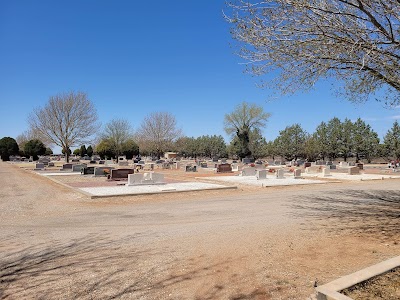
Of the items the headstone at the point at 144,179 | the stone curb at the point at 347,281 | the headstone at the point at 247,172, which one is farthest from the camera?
the headstone at the point at 247,172

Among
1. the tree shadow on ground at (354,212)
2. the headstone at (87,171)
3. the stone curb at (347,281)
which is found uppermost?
the headstone at (87,171)

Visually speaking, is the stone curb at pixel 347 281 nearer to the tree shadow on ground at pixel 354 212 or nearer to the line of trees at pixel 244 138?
the tree shadow on ground at pixel 354 212

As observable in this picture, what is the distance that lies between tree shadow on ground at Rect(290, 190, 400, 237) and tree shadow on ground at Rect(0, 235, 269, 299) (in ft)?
14.2

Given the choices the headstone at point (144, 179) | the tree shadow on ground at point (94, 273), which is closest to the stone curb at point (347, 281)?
the tree shadow on ground at point (94, 273)

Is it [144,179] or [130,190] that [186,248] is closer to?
[130,190]

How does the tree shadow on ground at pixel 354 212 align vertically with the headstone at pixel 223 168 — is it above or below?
below

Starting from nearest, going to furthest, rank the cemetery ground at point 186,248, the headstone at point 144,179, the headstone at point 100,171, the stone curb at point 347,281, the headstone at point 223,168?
1. the stone curb at point 347,281
2. the cemetery ground at point 186,248
3. the headstone at point 144,179
4. the headstone at point 100,171
5. the headstone at point 223,168

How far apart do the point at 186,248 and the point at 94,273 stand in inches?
73.7

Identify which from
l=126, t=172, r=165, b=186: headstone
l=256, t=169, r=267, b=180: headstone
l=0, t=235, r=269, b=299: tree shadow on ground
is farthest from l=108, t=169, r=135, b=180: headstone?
l=0, t=235, r=269, b=299: tree shadow on ground

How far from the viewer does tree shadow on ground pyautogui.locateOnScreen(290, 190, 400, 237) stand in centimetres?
786

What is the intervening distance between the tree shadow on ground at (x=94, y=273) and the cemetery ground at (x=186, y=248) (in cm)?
2

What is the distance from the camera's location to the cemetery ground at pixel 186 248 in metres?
4.31

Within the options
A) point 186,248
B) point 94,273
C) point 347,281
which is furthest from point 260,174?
point 347,281

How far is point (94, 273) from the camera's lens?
4.79m
